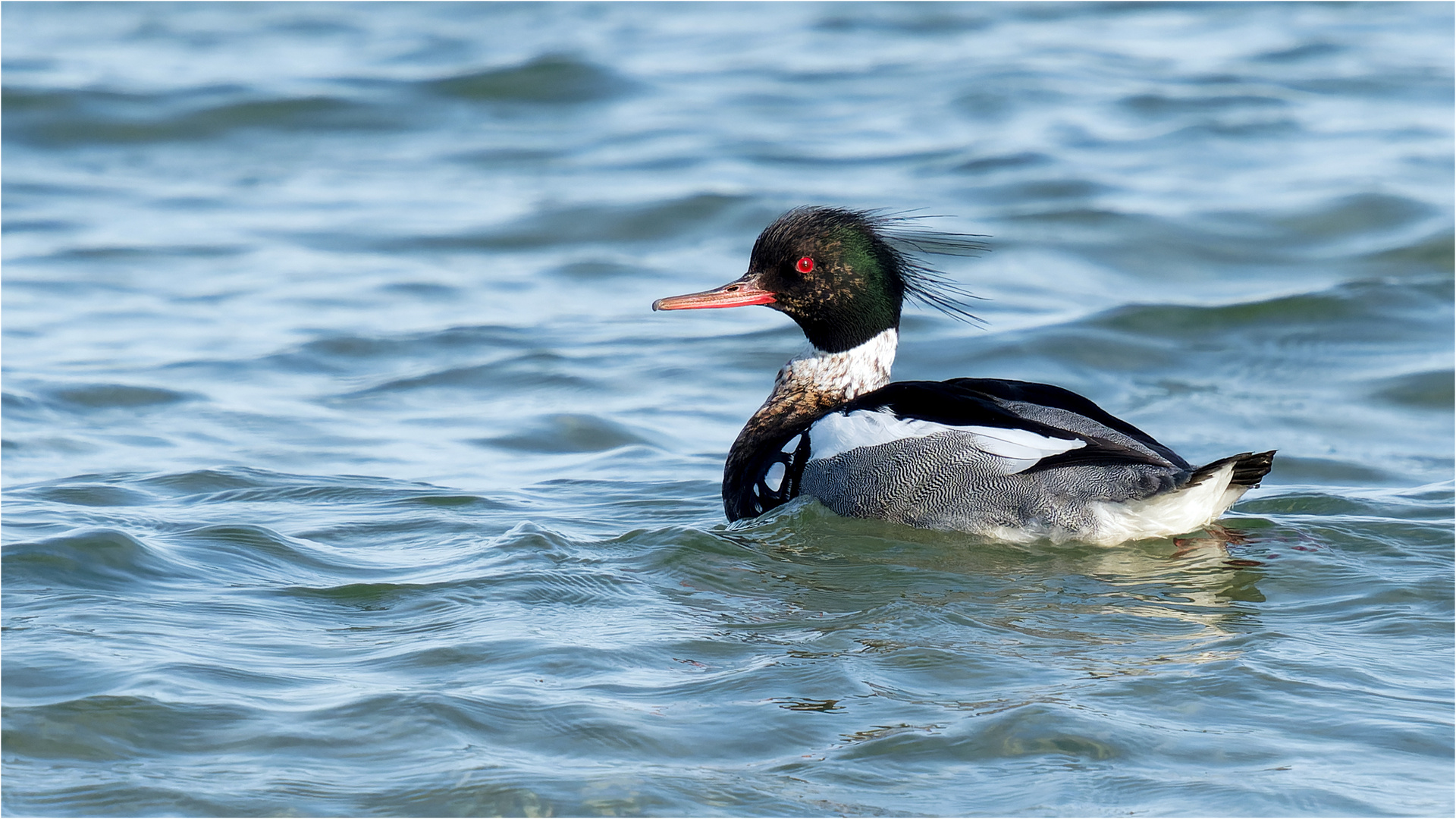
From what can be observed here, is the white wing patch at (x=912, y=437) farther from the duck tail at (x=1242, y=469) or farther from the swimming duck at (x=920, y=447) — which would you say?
the duck tail at (x=1242, y=469)

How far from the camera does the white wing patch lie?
17.7 feet

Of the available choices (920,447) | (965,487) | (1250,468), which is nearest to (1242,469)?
(1250,468)

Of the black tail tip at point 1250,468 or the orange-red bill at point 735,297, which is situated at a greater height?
the orange-red bill at point 735,297

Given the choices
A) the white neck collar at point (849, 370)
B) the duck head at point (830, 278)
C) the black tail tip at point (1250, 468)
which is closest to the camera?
the black tail tip at point (1250, 468)

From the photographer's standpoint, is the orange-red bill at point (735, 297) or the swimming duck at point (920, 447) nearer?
the swimming duck at point (920, 447)

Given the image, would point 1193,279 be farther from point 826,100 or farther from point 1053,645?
point 1053,645

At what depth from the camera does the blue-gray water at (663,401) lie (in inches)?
157

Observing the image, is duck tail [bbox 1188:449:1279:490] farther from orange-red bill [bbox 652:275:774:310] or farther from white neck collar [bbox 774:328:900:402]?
orange-red bill [bbox 652:275:774:310]


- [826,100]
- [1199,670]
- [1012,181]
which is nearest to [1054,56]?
[826,100]

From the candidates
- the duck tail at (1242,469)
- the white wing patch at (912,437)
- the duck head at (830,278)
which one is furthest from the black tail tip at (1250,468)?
the duck head at (830,278)

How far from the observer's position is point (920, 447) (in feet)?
18.4

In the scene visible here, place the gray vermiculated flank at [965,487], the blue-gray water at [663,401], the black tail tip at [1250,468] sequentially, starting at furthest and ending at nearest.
Answer: the gray vermiculated flank at [965,487] → the black tail tip at [1250,468] → the blue-gray water at [663,401]

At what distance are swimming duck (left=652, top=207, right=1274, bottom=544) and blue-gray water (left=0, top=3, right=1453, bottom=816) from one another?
0.51ft

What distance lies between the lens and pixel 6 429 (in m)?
7.07
